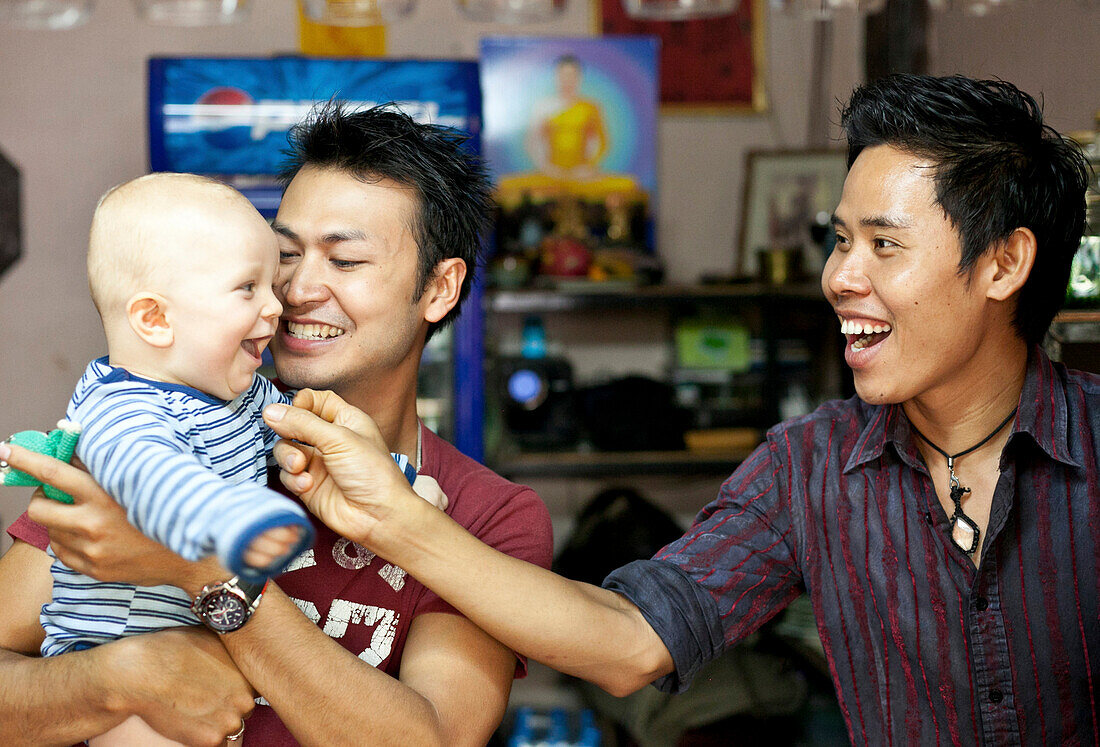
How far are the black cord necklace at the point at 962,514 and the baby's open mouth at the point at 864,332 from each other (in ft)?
0.73

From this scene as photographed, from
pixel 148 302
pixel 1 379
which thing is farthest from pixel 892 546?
pixel 1 379

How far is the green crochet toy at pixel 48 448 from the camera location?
3.97 feet

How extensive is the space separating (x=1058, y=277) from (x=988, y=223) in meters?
0.20

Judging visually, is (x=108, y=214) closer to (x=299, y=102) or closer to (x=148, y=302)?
(x=148, y=302)

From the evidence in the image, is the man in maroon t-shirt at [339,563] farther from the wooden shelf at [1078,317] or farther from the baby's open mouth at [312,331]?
the wooden shelf at [1078,317]

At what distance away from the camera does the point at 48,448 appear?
48.3 inches

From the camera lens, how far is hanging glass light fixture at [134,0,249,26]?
2.07 meters

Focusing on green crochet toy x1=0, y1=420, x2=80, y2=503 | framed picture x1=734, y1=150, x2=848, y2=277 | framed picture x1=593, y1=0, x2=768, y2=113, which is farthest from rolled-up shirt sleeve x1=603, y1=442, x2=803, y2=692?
framed picture x1=593, y1=0, x2=768, y2=113

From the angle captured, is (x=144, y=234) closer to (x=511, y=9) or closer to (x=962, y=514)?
(x=511, y=9)

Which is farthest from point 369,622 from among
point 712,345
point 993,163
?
point 712,345

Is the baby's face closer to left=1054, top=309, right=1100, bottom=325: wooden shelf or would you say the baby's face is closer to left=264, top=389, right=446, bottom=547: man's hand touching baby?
left=264, top=389, right=446, bottom=547: man's hand touching baby

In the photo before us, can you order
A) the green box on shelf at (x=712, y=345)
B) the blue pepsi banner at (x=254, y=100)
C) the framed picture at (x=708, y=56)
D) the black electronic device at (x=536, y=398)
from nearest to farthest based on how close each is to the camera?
the blue pepsi banner at (x=254, y=100), the black electronic device at (x=536, y=398), the green box on shelf at (x=712, y=345), the framed picture at (x=708, y=56)

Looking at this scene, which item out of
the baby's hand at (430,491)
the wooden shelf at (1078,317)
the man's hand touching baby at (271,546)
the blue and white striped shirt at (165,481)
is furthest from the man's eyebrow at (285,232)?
the wooden shelf at (1078,317)

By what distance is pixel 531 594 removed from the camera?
137 cm
